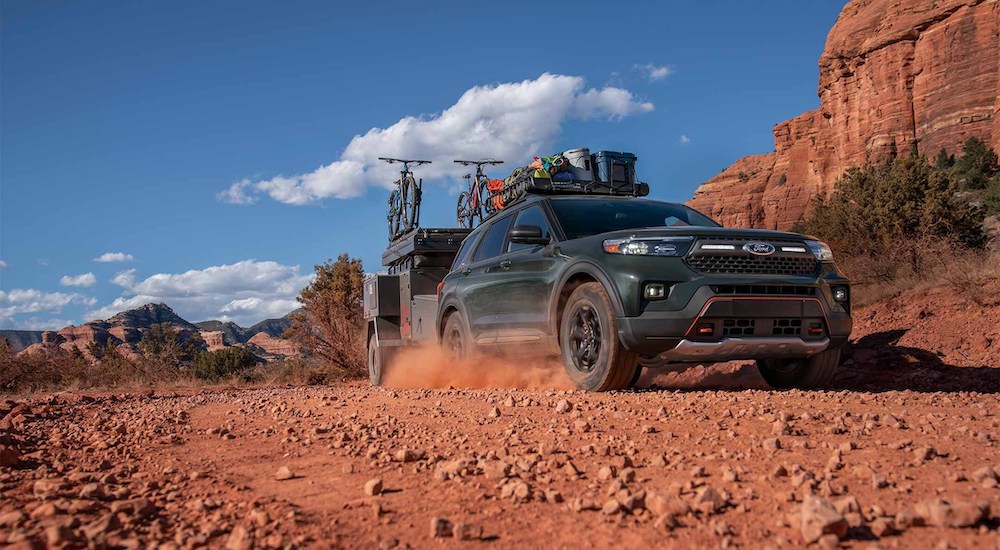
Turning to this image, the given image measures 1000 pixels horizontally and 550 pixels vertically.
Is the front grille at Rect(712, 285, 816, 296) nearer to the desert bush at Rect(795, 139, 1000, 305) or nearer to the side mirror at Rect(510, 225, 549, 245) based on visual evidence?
the side mirror at Rect(510, 225, 549, 245)

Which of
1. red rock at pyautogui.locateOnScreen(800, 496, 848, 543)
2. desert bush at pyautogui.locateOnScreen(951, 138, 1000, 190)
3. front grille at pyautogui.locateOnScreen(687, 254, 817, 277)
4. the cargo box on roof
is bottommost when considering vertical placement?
red rock at pyautogui.locateOnScreen(800, 496, 848, 543)

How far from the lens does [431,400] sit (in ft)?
19.8

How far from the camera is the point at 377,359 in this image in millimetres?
12047

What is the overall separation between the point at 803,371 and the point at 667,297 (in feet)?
6.55

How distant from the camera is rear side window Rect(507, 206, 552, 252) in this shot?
23.4ft

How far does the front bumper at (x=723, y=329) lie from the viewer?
5.50 metres

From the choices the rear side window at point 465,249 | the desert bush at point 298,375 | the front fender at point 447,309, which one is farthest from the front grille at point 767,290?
the desert bush at point 298,375

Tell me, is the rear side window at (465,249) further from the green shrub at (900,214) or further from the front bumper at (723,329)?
the green shrub at (900,214)

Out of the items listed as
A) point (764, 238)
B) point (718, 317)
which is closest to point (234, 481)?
point (718, 317)

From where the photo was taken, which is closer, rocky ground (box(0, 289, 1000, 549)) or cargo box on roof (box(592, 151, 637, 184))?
rocky ground (box(0, 289, 1000, 549))

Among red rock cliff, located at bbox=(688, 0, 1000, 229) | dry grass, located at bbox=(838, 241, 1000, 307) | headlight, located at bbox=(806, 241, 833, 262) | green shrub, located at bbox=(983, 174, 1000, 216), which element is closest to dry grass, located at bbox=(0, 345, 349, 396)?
dry grass, located at bbox=(838, 241, 1000, 307)

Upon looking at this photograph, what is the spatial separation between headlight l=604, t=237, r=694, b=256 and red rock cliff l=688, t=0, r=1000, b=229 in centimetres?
5017

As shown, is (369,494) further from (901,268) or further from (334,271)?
(334,271)

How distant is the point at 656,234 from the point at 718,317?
2.61ft
